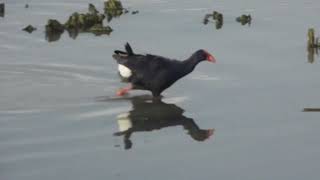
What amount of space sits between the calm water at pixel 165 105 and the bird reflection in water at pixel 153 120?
0.02m

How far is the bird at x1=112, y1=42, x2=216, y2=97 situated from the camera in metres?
13.3

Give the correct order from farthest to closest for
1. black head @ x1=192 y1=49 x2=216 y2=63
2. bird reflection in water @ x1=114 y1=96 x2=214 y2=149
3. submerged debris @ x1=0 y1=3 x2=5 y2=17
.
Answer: submerged debris @ x1=0 y1=3 x2=5 y2=17 → black head @ x1=192 y1=49 x2=216 y2=63 → bird reflection in water @ x1=114 y1=96 x2=214 y2=149

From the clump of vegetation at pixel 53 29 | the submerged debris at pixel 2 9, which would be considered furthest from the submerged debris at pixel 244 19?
the submerged debris at pixel 2 9

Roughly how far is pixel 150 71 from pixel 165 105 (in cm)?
64

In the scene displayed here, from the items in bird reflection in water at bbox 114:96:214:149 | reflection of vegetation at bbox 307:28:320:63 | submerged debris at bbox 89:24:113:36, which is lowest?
bird reflection in water at bbox 114:96:214:149

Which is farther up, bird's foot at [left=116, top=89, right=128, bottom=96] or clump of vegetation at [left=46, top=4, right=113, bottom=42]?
clump of vegetation at [left=46, top=4, right=113, bottom=42]

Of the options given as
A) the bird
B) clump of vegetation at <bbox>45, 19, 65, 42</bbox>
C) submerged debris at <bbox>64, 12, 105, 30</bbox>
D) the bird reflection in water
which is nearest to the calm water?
the bird reflection in water

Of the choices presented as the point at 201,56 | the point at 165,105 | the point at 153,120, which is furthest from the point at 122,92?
the point at 201,56

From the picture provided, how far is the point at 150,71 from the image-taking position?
43.6ft

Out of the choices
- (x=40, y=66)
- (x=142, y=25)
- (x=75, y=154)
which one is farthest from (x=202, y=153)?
(x=142, y=25)

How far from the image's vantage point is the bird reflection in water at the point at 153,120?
11.5 meters

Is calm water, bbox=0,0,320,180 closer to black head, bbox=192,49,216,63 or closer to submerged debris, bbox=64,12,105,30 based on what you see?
submerged debris, bbox=64,12,105,30

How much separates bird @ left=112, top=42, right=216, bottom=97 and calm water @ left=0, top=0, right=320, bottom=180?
28cm

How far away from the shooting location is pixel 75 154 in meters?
10.3
